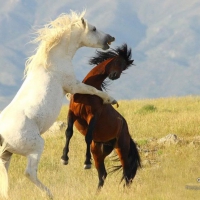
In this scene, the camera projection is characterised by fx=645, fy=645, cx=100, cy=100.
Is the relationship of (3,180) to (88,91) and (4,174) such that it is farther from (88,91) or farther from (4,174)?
(88,91)

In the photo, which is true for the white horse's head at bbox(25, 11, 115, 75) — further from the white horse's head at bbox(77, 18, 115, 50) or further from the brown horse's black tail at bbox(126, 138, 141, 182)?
the brown horse's black tail at bbox(126, 138, 141, 182)

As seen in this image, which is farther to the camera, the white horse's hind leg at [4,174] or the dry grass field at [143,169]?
the dry grass field at [143,169]

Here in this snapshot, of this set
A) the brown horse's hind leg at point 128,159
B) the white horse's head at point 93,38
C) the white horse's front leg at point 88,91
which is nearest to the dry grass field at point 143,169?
the brown horse's hind leg at point 128,159

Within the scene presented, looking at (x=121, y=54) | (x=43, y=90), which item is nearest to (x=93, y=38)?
(x=121, y=54)

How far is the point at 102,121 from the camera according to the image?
9492mm

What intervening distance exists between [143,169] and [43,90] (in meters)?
3.95

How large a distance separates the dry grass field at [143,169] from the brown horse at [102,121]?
391 mm

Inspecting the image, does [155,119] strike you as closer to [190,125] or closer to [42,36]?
[190,125]

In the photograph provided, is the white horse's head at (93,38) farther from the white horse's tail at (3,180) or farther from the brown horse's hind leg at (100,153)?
the white horse's tail at (3,180)

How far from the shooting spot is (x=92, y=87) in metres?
9.12

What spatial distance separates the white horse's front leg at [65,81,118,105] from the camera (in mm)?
8906

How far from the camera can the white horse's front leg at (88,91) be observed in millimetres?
8906

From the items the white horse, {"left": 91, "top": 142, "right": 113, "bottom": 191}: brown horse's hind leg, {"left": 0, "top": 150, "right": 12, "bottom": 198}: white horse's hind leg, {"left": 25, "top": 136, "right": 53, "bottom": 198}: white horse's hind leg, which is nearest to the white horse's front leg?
the white horse

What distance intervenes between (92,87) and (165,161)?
367 centimetres
